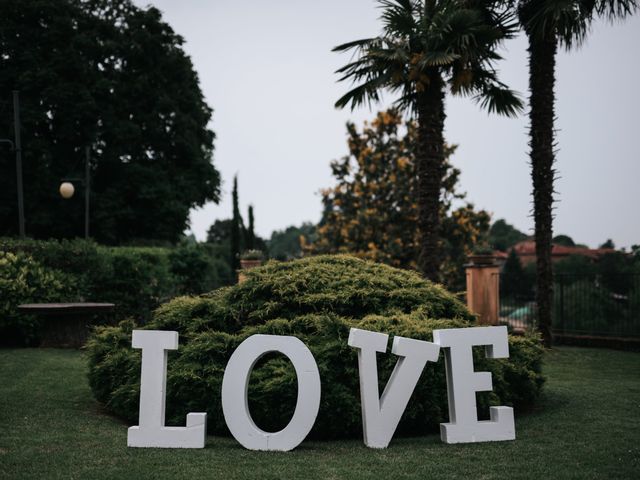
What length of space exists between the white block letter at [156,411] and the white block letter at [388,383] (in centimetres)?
129

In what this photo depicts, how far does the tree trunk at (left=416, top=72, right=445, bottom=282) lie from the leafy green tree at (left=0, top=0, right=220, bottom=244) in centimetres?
1446

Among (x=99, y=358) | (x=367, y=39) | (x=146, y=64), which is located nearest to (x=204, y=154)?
(x=146, y=64)

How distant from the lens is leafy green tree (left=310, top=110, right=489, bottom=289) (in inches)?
907

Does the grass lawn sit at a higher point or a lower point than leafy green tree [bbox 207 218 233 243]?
lower

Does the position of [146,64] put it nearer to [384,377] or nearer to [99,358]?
[99,358]

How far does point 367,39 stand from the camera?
13.0 metres

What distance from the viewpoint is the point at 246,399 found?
16.9 ft

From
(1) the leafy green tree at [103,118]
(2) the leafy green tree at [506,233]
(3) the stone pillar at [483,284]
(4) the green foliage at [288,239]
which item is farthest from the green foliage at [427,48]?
(4) the green foliage at [288,239]

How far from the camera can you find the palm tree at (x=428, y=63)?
40.2ft

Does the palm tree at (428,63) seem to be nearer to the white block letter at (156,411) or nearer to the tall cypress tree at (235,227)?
the white block letter at (156,411)

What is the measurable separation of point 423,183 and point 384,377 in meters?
7.69

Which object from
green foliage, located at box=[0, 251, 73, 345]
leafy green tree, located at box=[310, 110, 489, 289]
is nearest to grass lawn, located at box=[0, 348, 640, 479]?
green foliage, located at box=[0, 251, 73, 345]

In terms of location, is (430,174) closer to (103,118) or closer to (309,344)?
(309,344)

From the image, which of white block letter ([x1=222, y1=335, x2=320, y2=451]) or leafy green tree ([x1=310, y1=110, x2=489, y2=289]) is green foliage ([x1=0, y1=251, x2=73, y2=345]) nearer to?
white block letter ([x1=222, y1=335, x2=320, y2=451])
